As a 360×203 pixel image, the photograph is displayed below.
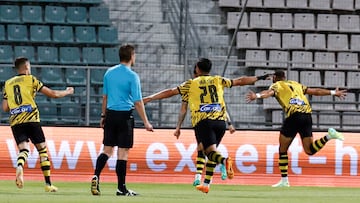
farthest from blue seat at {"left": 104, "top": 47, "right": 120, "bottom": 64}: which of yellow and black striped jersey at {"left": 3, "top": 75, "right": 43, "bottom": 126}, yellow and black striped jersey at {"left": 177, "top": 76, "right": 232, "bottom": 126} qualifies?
yellow and black striped jersey at {"left": 3, "top": 75, "right": 43, "bottom": 126}

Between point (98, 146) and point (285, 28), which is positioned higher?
point (285, 28)

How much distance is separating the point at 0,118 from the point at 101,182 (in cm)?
337

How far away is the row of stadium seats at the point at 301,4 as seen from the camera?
29203mm

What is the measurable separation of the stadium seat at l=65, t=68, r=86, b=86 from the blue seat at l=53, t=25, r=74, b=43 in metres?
3.76

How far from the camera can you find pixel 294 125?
19.7m

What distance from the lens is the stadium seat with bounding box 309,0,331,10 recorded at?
29.8m

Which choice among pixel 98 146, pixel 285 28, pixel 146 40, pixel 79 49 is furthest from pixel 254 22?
pixel 98 146

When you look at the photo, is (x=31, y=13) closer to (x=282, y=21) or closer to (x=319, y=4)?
(x=282, y=21)

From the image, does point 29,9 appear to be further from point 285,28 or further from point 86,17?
point 285,28

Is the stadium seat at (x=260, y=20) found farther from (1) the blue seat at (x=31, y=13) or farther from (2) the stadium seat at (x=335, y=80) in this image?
(1) the blue seat at (x=31, y=13)

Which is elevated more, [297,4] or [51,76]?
[297,4]

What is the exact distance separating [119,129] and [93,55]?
1302cm

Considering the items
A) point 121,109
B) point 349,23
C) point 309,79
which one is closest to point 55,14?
point 309,79

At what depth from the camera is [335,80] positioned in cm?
2661
